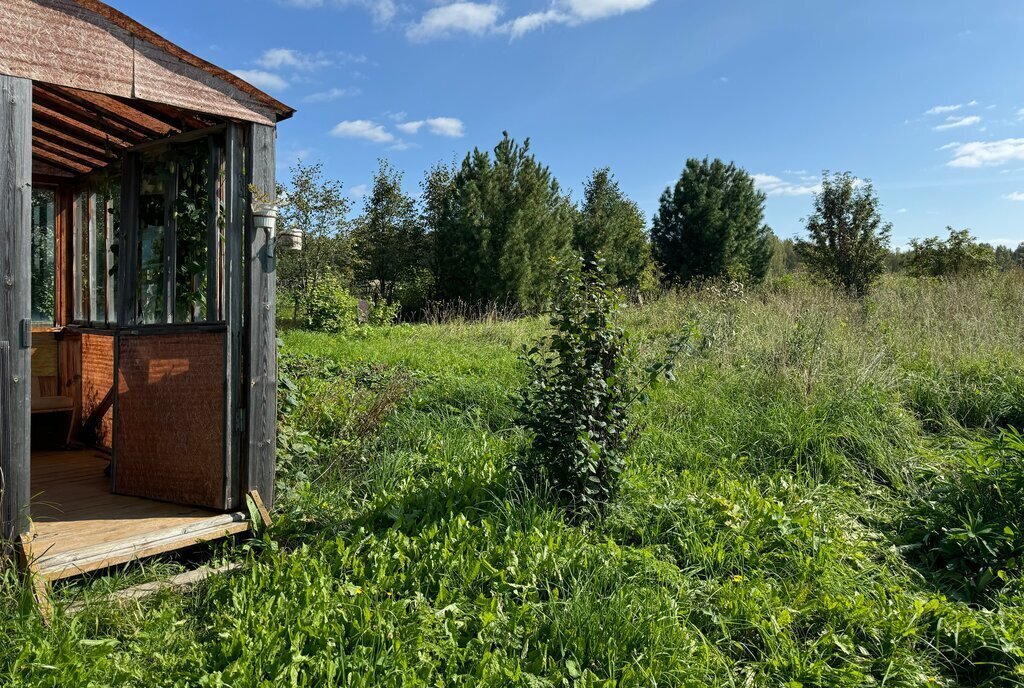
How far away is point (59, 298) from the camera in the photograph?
5879 mm

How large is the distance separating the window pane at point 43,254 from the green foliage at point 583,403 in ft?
16.1

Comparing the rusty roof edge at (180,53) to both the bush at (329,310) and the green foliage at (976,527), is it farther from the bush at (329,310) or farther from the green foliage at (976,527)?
the bush at (329,310)

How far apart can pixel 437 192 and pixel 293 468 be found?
19.4 metres

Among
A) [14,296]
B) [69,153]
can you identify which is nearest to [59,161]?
[69,153]

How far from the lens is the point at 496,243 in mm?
19250

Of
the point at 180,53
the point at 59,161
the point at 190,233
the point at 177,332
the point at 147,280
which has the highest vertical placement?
the point at 180,53

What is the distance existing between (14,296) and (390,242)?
1911 cm

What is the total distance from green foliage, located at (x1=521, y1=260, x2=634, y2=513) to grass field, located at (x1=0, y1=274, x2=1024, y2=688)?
206 mm

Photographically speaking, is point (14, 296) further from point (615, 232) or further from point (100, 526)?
point (615, 232)

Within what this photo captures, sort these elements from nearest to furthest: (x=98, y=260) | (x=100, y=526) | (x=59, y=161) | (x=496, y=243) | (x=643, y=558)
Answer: (x=643, y=558)
(x=100, y=526)
(x=59, y=161)
(x=98, y=260)
(x=496, y=243)

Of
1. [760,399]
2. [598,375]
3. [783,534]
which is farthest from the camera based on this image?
[760,399]

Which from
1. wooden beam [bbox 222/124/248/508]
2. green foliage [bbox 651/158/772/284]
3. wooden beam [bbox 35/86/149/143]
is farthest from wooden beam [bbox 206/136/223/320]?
green foliage [bbox 651/158/772/284]

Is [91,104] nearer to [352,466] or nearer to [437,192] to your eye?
[352,466]


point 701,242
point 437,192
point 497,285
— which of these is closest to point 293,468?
point 497,285
